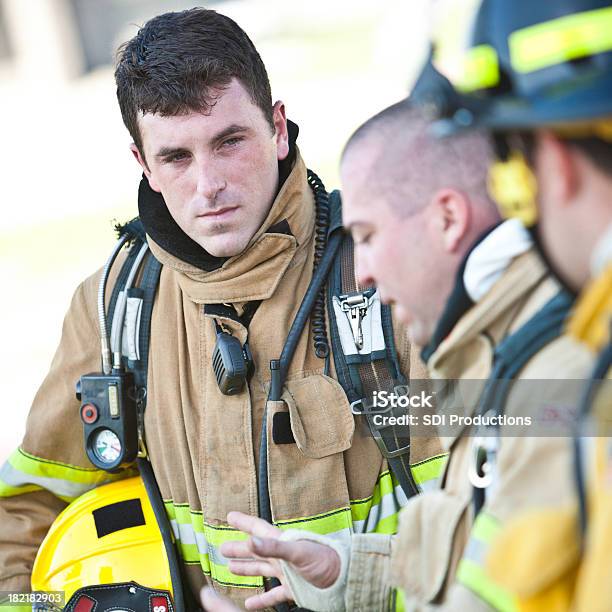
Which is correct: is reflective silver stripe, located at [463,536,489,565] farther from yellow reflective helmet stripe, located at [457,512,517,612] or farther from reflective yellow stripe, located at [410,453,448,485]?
reflective yellow stripe, located at [410,453,448,485]

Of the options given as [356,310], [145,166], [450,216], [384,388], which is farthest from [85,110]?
[450,216]

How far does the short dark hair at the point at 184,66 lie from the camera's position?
2961 mm

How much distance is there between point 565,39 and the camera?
1.49 meters

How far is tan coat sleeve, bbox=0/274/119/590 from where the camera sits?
329cm

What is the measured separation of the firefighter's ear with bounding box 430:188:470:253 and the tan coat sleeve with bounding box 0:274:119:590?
1592 millimetres

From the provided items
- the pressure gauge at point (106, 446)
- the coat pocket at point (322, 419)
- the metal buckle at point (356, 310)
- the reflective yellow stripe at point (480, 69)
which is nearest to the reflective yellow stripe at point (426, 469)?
the coat pocket at point (322, 419)

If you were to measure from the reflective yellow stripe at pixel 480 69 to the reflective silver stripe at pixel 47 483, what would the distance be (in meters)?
2.19

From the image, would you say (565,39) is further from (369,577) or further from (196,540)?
(196,540)

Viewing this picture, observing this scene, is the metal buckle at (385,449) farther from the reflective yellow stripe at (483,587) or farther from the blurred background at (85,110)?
the blurred background at (85,110)

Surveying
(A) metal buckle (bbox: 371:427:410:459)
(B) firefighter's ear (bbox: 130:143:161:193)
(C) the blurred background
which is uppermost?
(C) the blurred background

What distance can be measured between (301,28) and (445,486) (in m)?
15.9

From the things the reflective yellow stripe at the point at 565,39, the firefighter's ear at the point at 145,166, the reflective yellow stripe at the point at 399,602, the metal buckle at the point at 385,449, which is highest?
the firefighter's ear at the point at 145,166

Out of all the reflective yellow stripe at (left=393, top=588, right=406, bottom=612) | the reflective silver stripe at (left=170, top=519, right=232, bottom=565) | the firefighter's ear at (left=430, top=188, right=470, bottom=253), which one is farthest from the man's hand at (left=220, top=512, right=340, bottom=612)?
the firefighter's ear at (left=430, top=188, right=470, bottom=253)

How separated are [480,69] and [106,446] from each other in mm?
2013
